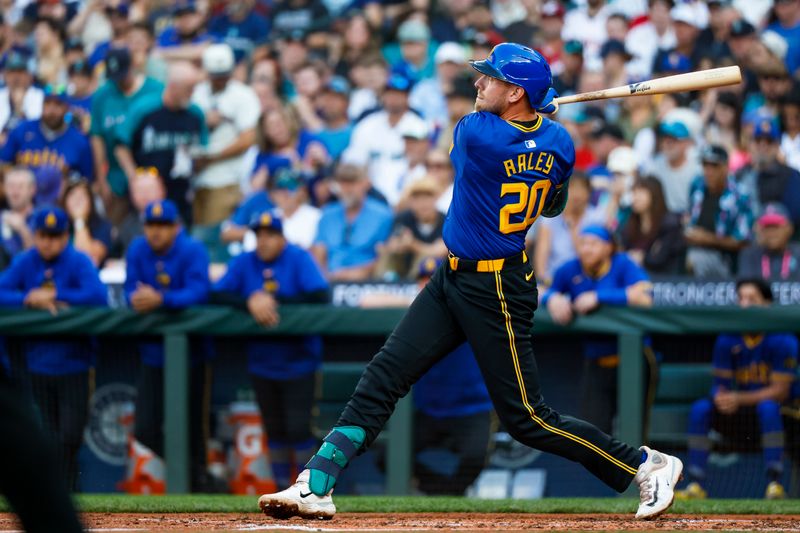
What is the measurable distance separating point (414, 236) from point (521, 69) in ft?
15.6

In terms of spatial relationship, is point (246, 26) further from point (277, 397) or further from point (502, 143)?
point (502, 143)

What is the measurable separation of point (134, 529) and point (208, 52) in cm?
705

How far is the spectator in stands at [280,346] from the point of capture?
25.7 feet

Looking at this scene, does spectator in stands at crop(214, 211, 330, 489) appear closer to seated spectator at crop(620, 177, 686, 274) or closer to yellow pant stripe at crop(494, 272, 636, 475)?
seated spectator at crop(620, 177, 686, 274)

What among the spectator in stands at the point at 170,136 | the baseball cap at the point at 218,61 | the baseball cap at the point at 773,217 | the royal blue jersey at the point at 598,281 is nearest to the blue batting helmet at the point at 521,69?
the royal blue jersey at the point at 598,281

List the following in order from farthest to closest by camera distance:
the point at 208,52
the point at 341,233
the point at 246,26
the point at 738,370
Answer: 1. the point at 246,26
2. the point at 208,52
3. the point at 341,233
4. the point at 738,370

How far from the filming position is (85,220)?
10180 mm

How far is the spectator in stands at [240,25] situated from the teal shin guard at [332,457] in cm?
828

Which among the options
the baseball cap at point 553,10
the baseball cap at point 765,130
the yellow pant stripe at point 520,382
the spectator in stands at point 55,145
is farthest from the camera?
the baseball cap at point 553,10

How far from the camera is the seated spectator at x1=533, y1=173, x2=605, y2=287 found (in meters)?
9.46

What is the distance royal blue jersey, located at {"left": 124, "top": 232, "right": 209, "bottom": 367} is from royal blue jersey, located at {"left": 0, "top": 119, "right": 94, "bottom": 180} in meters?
3.05

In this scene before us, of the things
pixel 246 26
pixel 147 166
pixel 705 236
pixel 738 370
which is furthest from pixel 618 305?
pixel 246 26

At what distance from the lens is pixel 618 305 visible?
7.66 m

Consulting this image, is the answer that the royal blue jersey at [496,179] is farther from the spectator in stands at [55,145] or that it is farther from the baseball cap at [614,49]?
the spectator in stands at [55,145]
